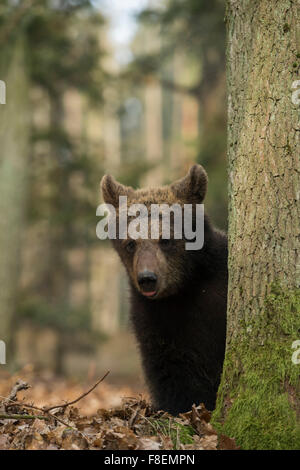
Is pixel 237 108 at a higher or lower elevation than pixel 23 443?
higher

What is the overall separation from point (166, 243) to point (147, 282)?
1.88ft

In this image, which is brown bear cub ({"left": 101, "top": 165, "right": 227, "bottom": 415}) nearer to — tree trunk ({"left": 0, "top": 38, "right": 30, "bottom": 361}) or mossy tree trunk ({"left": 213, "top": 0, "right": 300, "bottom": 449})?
mossy tree trunk ({"left": 213, "top": 0, "right": 300, "bottom": 449})

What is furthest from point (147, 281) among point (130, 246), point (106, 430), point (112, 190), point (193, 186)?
point (106, 430)

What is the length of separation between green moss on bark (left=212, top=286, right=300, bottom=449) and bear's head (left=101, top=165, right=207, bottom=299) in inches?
57.5

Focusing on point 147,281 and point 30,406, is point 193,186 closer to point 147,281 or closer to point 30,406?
point 147,281

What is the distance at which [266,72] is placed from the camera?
161 inches

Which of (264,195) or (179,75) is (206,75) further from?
(179,75)

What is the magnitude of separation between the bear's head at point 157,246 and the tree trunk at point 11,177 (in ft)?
19.1

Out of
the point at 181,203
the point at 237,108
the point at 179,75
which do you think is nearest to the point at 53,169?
the point at 181,203

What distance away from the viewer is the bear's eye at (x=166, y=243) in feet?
18.5

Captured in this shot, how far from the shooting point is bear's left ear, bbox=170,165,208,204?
6031 millimetres

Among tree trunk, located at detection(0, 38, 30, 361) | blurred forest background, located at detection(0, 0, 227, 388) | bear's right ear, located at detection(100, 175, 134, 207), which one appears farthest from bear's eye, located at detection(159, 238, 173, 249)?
tree trunk, located at detection(0, 38, 30, 361)

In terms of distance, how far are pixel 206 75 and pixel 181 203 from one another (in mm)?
11101

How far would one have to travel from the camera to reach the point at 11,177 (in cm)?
1178
